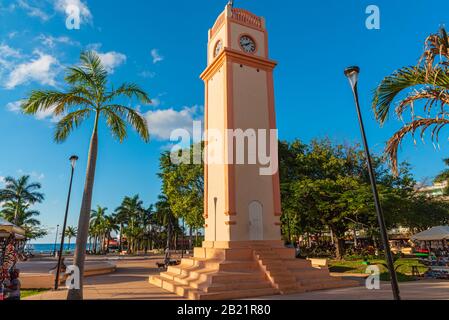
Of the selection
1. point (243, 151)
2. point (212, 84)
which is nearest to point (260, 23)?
point (212, 84)

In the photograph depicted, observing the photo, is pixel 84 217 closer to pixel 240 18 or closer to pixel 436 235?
pixel 240 18

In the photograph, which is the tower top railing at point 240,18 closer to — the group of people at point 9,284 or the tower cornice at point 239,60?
the tower cornice at point 239,60

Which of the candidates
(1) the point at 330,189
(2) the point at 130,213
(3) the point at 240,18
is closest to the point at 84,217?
(3) the point at 240,18

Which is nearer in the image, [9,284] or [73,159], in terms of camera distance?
[9,284]

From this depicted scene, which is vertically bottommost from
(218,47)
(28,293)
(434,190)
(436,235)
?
(28,293)

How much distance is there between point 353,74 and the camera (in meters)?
8.86

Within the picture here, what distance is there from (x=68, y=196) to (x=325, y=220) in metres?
22.5

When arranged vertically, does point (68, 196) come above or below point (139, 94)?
below

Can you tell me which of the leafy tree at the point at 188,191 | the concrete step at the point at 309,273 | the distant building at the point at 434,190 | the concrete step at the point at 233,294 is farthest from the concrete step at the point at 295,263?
the distant building at the point at 434,190

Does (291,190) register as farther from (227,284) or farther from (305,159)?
(227,284)

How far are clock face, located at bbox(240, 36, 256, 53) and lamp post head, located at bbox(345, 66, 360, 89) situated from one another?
10.2 m

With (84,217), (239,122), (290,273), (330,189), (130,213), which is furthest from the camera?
(130,213)

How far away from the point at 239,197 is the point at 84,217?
7707 mm
